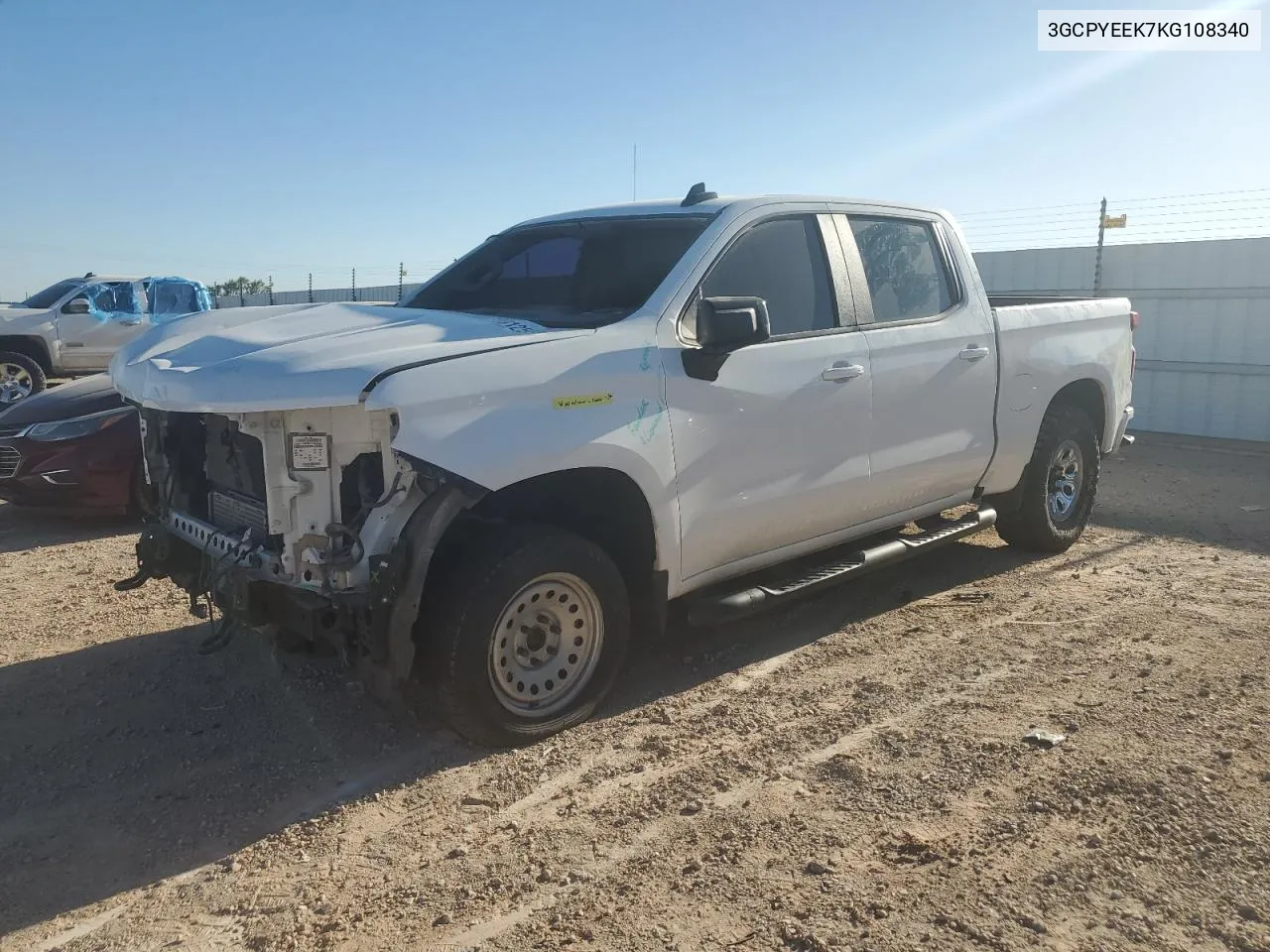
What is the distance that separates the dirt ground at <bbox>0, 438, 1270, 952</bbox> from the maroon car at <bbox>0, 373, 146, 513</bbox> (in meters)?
1.72

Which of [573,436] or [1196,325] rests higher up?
[1196,325]

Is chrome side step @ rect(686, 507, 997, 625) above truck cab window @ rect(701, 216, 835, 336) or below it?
below

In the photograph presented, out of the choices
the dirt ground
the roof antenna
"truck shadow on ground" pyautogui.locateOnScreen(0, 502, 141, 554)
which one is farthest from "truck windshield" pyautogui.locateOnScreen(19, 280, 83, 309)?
the roof antenna

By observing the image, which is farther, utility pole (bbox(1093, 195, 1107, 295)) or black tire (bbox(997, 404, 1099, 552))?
utility pole (bbox(1093, 195, 1107, 295))

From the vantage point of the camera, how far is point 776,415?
434 centimetres

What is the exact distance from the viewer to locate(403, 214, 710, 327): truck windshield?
4288mm

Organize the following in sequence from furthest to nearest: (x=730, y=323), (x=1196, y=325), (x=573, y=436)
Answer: (x=1196, y=325)
(x=730, y=323)
(x=573, y=436)

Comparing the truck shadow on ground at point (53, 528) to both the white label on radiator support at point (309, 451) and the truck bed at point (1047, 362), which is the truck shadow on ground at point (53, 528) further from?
the truck bed at point (1047, 362)

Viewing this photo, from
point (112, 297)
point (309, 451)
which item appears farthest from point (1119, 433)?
point (112, 297)

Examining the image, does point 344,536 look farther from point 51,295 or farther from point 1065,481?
point 51,295

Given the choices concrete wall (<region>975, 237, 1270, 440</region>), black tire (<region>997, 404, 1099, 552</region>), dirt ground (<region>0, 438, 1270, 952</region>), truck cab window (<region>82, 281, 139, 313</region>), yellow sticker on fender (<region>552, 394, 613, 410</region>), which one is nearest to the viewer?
dirt ground (<region>0, 438, 1270, 952</region>)

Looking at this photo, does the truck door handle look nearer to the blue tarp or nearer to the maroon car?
the maroon car

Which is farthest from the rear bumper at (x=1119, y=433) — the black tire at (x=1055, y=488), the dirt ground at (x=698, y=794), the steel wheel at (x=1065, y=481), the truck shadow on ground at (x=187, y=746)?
the truck shadow on ground at (x=187, y=746)

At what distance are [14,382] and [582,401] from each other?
1455 centimetres
